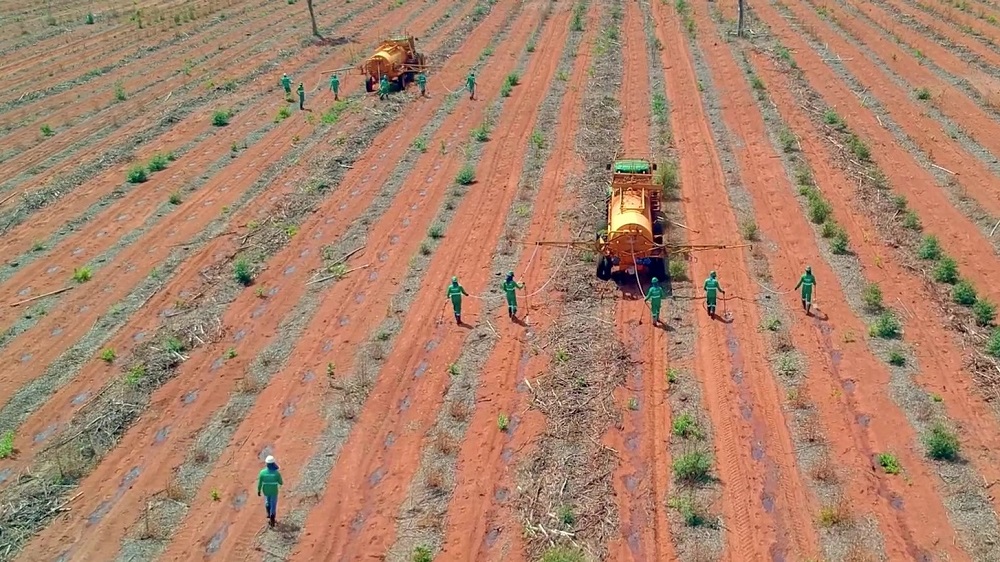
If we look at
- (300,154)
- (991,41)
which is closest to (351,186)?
(300,154)

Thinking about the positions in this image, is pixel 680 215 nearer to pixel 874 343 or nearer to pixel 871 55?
pixel 874 343

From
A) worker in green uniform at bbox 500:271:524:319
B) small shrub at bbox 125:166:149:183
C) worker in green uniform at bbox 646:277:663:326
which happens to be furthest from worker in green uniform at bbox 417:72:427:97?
worker in green uniform at bbox 646:277:663:326

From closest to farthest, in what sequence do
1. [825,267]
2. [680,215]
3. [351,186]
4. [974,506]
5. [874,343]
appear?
[974,506]
[874,343]
[825,267]
[680,215]
[351,186]

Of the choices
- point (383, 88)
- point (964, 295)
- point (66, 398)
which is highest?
point (383, 88)

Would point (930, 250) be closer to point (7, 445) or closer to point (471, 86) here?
point (471, 86)

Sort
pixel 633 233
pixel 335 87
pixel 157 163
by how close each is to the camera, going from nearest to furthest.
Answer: pixel 633 233, pixel 157 163, pixel 335 87

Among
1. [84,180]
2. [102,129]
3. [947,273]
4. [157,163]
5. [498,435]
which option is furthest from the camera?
[102,129]

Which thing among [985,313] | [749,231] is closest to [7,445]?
[749,231]
